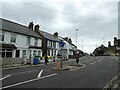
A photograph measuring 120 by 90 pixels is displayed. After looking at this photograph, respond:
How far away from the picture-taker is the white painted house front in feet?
101

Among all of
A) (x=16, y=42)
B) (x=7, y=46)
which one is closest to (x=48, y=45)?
(x=16, y=42)

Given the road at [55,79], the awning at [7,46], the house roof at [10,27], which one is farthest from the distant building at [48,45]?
Result: the road at [55,79]

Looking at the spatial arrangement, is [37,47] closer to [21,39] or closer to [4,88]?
[21,39]

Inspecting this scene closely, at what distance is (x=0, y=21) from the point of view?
3403cm

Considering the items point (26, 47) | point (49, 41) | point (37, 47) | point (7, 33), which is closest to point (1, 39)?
point (7, 33)

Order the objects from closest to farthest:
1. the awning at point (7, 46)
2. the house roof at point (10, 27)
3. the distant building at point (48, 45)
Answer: the awning at point (7, 46), the house roof at point (10, 27), the distant building at point (48, 45)

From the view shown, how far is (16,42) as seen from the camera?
3403 cm

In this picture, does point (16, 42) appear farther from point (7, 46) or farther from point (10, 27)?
point (7, 46)

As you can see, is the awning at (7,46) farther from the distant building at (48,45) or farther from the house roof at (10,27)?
the distant building at (48,45)

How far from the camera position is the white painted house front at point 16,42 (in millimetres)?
30763

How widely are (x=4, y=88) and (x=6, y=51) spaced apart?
22568 mm

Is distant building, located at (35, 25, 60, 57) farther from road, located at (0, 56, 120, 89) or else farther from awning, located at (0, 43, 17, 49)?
road, located at (0, 56, 120, 89)

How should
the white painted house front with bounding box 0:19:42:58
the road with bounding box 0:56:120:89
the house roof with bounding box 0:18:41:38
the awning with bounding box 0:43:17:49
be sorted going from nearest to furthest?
the road with bounding box 0:56:120:89
the awning with bounding box 0:43:17:49
the white painted house front with bounding box 0:19:42:58
the house roof with bounding box 0:18:41:38

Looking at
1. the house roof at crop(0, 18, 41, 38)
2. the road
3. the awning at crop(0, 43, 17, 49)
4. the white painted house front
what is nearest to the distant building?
Answer: the white painted house front
